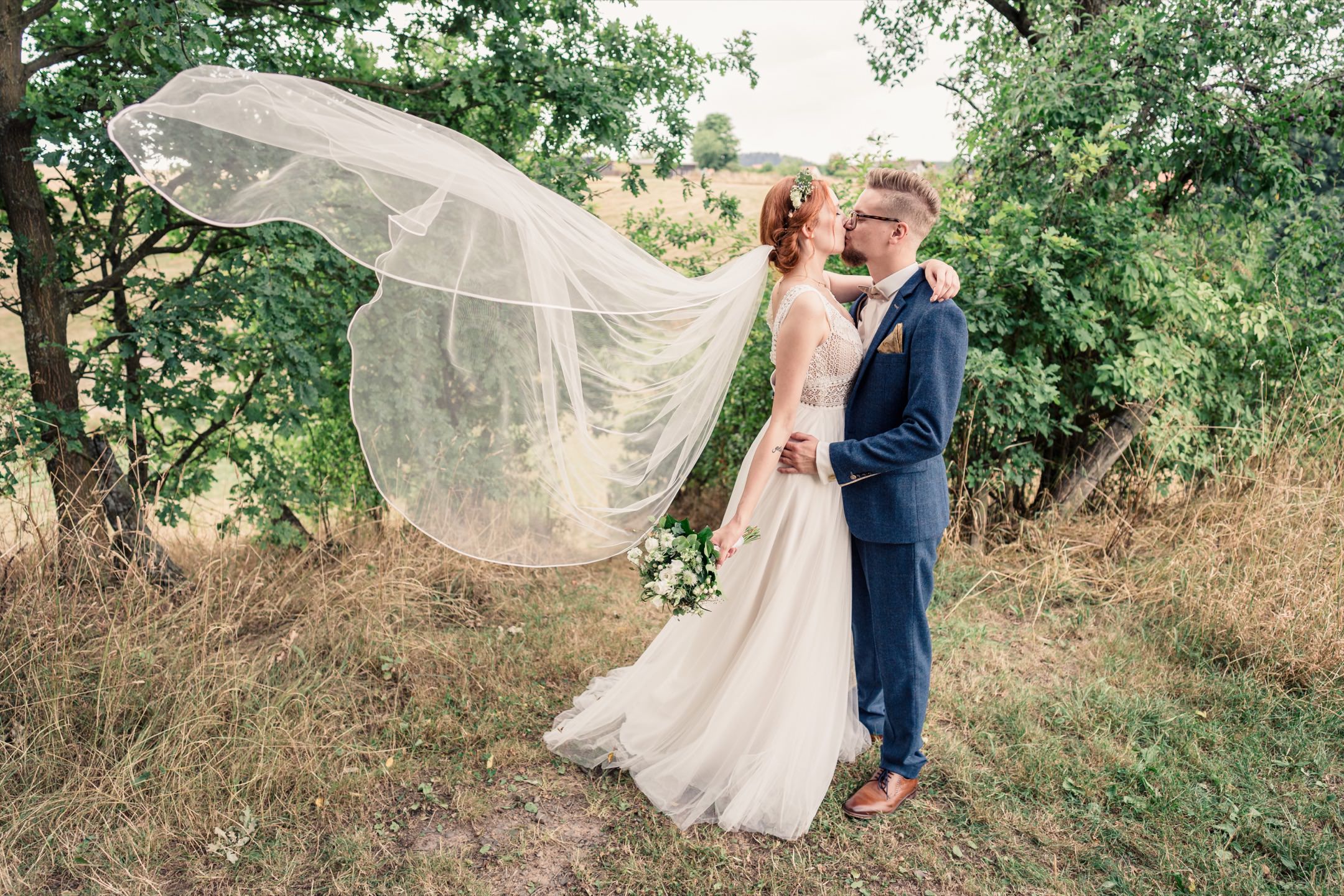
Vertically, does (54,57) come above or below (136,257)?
above

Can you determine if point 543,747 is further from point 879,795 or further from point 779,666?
point 879,795

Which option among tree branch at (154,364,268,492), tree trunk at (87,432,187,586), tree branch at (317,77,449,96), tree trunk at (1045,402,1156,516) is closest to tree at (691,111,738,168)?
tree branch at (317,77,449,96)

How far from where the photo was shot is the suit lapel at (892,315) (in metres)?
2.92

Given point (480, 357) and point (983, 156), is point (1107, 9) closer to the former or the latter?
point (983, 156)

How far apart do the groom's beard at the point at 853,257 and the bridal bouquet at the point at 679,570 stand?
1144mm

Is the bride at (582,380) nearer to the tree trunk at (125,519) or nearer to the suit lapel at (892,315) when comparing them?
the suit lapel at (892,315)

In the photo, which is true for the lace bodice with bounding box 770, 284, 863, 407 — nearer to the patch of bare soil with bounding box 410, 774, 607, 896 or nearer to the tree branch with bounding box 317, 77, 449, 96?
the patch of bare soil with bounding box 410, 774, 607, 896

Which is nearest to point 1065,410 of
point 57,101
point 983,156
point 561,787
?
point 983,156

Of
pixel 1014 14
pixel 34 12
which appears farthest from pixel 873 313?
pixel 1014 14

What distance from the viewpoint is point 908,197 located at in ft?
9.56

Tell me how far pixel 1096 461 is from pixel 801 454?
3.91 metres

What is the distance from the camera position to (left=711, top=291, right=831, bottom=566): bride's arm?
294cm

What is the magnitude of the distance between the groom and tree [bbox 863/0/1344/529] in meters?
2.49

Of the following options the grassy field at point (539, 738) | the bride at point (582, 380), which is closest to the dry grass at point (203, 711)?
the grassy field at point (539, 738)
